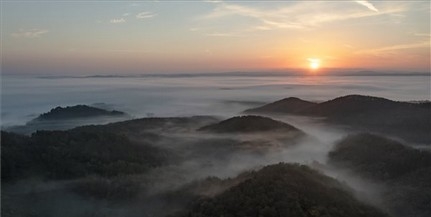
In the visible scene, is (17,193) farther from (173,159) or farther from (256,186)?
(173,159)

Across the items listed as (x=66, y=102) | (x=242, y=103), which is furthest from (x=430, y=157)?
(x=66, y=102)

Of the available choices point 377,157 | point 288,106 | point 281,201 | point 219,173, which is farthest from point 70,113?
point 281,201

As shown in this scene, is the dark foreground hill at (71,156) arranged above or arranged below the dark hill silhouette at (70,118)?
above

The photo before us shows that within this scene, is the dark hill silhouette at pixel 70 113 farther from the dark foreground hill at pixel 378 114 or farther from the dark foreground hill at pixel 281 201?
the dark foreground hill at pixel 281 201

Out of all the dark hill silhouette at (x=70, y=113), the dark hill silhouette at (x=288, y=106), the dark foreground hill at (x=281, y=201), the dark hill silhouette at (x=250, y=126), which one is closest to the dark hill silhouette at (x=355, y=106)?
the dark hill silhouette at (x=288, y=106)

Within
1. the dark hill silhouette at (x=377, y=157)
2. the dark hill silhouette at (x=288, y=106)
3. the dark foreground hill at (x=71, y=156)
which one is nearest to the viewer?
the dark foreground hill at (x=71, y=156)

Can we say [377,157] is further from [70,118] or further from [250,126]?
[70,118]

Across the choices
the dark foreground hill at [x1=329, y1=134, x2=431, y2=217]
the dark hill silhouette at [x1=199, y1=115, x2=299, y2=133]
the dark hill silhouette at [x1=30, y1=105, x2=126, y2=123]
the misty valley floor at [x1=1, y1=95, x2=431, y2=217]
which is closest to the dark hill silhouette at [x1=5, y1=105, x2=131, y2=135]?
the dark hill silhouette at [x1=30, y1=105, x2=126, y2=123]
